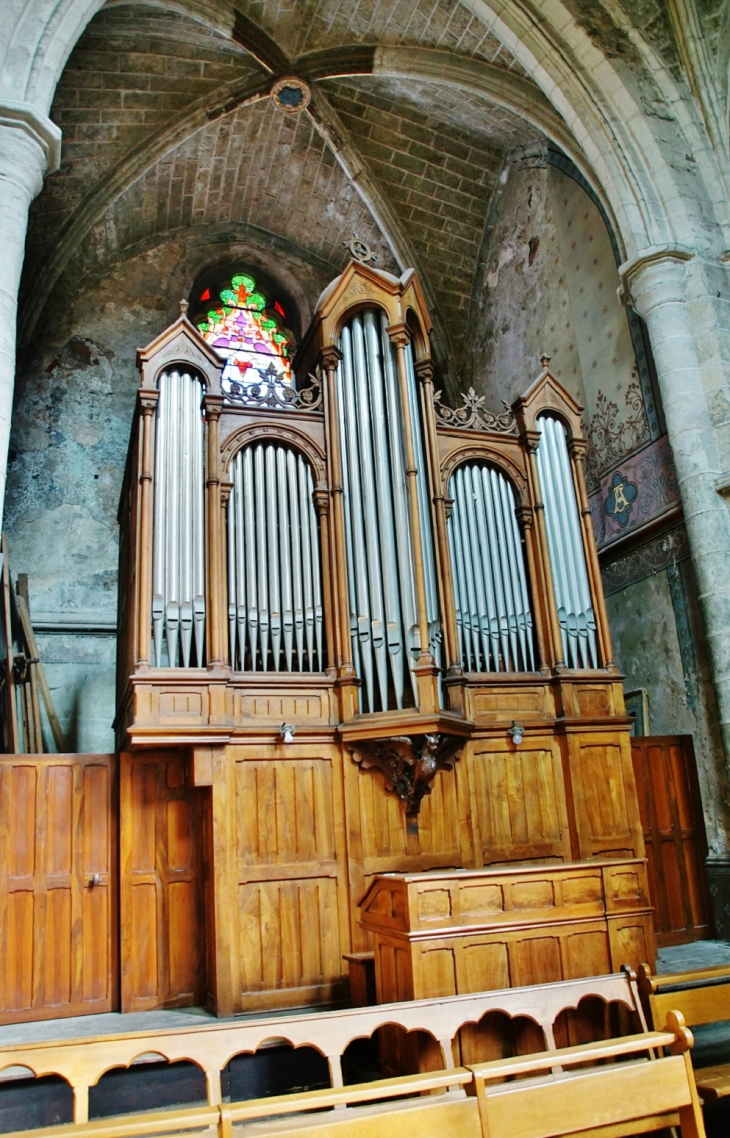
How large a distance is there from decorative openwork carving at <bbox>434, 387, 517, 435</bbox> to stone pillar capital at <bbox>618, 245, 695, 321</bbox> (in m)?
1.74

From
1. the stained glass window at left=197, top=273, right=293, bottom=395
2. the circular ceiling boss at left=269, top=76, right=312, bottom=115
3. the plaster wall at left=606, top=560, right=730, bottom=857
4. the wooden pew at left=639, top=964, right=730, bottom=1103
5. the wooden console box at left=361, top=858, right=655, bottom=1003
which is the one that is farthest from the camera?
the stained glass window at left=197, top=273, right=293, bottom=395

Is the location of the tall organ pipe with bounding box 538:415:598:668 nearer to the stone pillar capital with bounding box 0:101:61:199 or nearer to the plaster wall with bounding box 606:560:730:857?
the plaster wall with bounding box 606:560:730:857

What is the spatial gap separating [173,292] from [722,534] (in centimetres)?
858

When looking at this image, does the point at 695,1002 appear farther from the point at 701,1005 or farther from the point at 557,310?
the point at 557,310

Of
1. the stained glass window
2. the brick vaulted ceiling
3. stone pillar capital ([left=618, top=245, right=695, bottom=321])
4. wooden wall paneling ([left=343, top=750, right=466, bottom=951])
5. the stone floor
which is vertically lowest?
the stone floor

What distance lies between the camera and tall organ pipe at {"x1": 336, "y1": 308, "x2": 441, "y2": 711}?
23.8 feet

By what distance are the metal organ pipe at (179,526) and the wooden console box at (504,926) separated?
2421mm

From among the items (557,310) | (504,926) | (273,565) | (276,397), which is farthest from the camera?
(557,310)

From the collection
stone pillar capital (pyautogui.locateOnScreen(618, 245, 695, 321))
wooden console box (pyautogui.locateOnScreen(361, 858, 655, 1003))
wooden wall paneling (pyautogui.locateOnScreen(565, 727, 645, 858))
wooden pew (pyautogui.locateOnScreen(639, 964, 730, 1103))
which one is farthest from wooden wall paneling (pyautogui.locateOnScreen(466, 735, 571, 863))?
stone pillar capital (pyautogui.locateOnScreen(618, 245, 695, 321))

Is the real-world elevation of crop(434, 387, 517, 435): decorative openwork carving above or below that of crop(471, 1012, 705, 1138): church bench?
above

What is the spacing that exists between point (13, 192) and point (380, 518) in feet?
12.5

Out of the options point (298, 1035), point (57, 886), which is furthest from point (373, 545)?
point (298, 1035)

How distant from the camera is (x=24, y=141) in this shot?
268 inches

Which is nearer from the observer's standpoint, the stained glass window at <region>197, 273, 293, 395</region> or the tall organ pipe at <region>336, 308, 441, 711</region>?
the tall organ pipe at <region>336, 308, 441, 711</region>
